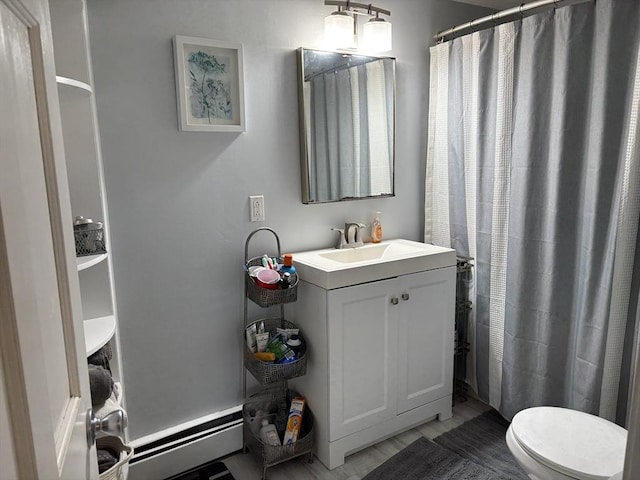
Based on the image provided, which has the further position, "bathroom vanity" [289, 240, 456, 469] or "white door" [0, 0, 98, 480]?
"bathroom vanity" [289, 240, 456, 469]

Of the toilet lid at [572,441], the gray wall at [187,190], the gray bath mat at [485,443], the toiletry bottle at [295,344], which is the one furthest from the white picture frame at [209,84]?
the gray bath mat at [485,443]

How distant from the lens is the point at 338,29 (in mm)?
2197

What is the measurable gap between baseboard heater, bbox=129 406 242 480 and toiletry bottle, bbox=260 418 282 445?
6.5 inches

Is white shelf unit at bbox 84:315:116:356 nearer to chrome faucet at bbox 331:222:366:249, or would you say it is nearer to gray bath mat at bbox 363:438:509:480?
chrome faucet at bbox 331:222:366:249

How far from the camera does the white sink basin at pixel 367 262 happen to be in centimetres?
204

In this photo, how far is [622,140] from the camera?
1853mm

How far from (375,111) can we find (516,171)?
0.79 m

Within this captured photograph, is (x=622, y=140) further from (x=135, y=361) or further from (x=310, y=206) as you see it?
(x=135, y=361)

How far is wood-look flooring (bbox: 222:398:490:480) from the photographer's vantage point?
2115mm

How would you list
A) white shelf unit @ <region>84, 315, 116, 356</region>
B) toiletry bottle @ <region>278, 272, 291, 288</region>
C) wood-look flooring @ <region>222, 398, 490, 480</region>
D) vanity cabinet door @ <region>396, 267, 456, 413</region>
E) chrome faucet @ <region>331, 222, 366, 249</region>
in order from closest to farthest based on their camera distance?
white shelf unit @ <region>84, 315, 116, 356</region> → toiletry bottle @ <region>278, 272, 291, 288</region> → wood-look flooring @ <region>222, 398, 490, 480</region> → vanity cabinet door @ <region>396, 267, 456, 413</region> → chrome faucet @ <region>331, 222, 366, 249</region>

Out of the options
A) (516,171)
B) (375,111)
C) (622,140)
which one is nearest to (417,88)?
(375,111)

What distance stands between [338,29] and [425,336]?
61.2 inches

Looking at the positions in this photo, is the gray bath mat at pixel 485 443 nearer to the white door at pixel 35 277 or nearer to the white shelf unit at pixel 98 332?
the white shelf unit at pixel 98 332

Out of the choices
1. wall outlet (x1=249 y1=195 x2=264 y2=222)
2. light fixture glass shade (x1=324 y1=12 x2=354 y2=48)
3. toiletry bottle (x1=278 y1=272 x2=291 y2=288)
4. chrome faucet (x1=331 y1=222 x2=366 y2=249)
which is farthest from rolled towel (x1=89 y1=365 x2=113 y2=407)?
light fixture glass shade (x1=324 y1=12 x2=354 y2=48)
